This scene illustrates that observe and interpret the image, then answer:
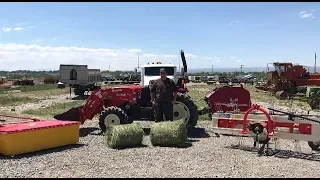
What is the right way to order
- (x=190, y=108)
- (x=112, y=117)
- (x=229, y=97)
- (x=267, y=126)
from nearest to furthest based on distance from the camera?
(x=267, y=126) → (x=112, y=117) → (x=190, y=108) → (x=229, y=97)

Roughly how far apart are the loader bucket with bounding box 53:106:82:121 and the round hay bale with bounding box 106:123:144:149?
2893 millimetres

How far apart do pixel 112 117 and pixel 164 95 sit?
189cm

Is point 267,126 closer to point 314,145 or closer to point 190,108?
point 314,145

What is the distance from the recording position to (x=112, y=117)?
11859 millimetres

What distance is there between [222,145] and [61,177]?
4.61 metres

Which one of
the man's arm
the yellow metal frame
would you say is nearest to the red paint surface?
the man's arm

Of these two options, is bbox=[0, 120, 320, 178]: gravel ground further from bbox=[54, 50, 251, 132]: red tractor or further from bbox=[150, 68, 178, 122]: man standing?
bbox=[54, 50, 251, 132]: red tractor

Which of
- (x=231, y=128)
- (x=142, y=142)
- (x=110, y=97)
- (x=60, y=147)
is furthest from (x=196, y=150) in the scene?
(x=110, y=97)

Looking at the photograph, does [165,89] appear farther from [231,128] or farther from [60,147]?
[60,147]

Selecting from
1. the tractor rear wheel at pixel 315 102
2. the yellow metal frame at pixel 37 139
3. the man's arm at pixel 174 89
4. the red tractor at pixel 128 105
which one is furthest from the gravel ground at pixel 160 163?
the tractor rear wheel at pixel 315 102

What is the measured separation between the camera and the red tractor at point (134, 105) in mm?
11938

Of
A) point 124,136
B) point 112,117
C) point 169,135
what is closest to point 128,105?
point 112,117

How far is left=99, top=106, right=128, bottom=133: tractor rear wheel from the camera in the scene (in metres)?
11.8

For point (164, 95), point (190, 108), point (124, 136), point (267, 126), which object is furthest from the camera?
point (190, 108)
